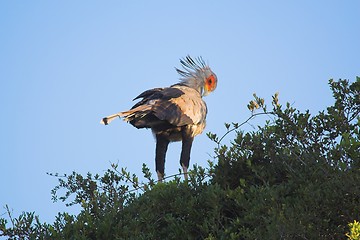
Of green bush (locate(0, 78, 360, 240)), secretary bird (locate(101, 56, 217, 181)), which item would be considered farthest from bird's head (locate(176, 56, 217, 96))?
green bush (locate(0, 78, 360, 240))

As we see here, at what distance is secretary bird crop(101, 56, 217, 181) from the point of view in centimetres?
927

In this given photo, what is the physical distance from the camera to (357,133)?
4.62 m

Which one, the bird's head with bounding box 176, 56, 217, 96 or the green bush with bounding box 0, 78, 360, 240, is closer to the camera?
the green bush with bounding box 0, 78, 360, 240

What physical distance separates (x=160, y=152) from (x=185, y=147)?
413mm

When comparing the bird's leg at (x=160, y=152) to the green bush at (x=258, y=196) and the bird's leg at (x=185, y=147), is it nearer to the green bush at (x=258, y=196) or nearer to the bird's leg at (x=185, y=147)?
the bird's leg at (x=185, y=147)

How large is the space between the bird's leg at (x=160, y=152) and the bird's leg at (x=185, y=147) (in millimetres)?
269

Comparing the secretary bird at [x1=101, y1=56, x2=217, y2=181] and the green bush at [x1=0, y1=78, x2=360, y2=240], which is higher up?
the secretary bird at [x1=101, y1=56, x2=217, y2=181]

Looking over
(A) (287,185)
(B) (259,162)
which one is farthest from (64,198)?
(A) (287,185)

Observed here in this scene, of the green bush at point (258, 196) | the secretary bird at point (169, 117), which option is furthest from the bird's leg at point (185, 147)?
the green bush at point (258, 196)

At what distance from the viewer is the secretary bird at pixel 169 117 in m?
9.27

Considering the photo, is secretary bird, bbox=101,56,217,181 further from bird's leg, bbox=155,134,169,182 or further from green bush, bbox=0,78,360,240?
green bush, bbox=0,78,360,240

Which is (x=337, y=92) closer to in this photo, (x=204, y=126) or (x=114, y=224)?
(x=114, y=224)

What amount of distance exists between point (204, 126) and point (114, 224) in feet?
17.5

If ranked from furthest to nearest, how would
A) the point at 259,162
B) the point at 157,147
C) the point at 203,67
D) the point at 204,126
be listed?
1. the point at 203,67
2. the point at 204,126
3. the point at 157,147
4. the point at 259,162
